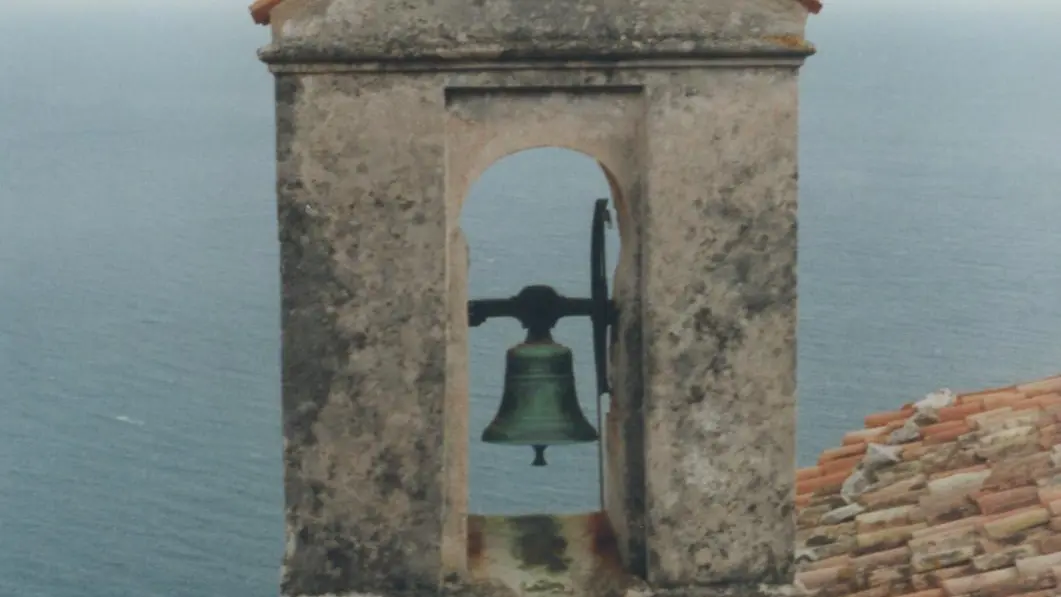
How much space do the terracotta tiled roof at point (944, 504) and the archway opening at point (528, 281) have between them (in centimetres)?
130

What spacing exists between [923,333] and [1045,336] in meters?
2.76

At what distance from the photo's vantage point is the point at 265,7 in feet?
13.6

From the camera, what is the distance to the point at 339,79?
4164 millimetres

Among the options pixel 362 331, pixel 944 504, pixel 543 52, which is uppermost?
pixel 543 52

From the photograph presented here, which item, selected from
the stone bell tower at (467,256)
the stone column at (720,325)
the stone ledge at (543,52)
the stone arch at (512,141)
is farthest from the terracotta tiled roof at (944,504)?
the stone ledge at (543,52)

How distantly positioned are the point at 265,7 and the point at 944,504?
3.40 m

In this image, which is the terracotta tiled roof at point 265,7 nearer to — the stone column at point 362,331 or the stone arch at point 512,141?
the stone column at point 362,331

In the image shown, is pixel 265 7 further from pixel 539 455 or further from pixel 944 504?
pixel 944 504

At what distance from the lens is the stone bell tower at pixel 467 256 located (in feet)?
13.7

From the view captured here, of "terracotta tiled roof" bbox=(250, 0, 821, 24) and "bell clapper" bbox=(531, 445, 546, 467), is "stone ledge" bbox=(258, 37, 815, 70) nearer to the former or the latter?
"terracotta tiled roof" bbox=(250, 0, 821, 24)

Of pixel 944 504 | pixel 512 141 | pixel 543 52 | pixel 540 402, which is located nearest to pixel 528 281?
pixel 944 504

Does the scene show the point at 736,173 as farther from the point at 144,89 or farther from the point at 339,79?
the point at 144,89

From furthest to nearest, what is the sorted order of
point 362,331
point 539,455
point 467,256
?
point 539,455 → point 467,256 → point 362,331

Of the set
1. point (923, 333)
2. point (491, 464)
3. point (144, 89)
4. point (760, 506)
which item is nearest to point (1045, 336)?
point (923, 333)
